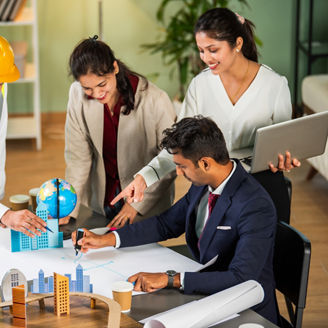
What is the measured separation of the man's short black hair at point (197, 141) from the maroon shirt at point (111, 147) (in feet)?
1.82

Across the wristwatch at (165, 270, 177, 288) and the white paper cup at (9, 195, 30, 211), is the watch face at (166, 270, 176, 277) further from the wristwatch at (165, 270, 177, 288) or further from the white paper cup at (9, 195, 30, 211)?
the white paper cup at (9, 195, 30, 211)

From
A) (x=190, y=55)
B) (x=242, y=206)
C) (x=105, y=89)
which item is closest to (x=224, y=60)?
(x=105, y=89)

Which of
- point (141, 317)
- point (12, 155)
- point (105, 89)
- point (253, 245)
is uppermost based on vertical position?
point (105, 89)

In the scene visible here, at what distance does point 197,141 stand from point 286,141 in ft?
1.85

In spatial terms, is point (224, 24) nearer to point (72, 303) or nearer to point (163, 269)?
point (163, 269)

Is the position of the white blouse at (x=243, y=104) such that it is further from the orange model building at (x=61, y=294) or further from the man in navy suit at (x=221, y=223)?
the orange model building at (x=61, y=294)

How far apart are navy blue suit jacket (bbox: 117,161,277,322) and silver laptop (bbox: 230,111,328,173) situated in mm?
275

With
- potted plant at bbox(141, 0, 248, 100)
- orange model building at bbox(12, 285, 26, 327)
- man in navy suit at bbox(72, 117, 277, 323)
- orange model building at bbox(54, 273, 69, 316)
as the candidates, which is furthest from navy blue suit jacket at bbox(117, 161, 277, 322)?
potted plant at bbox(141, 0, 248, 100)

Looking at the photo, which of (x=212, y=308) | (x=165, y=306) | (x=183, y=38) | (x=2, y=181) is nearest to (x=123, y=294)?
(x=165, y=306)

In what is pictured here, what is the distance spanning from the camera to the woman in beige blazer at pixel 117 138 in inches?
108

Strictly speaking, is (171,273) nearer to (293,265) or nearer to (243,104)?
(293,265)

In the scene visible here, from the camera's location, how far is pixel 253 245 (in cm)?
215

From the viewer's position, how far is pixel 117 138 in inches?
110

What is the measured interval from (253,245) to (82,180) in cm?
91
